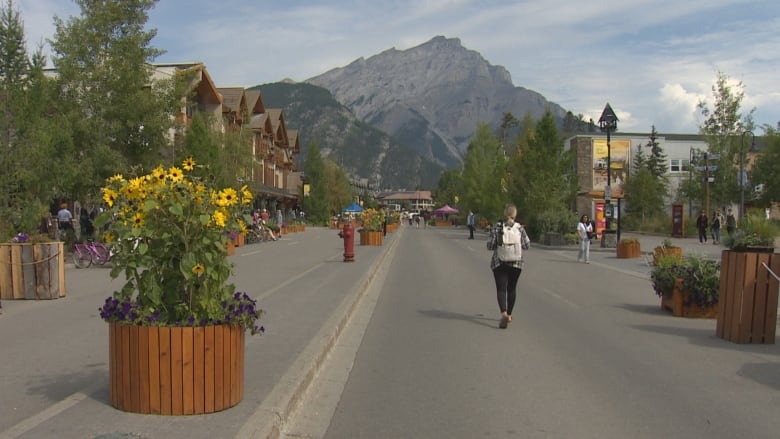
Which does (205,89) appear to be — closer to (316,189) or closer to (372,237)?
(372,237)

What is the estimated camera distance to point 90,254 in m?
20.1

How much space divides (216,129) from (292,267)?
24.6m

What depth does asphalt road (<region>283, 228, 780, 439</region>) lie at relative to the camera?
545 centimetres

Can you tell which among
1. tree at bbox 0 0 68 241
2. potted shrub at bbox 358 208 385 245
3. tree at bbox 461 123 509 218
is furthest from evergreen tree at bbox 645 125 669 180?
tree at bbox 0 0 68 241

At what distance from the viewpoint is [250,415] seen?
5.03 metres

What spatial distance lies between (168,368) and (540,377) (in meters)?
3.71

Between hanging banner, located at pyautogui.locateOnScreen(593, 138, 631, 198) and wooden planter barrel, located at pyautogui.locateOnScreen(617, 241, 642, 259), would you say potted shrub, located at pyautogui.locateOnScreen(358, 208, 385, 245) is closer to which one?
wooden planter barrel, located at pyautogui.locateOnScreen(617, 241, 642, 259)

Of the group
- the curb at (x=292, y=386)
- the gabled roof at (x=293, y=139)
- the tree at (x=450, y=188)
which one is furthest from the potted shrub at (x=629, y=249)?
the tree at (x=450, y=188)

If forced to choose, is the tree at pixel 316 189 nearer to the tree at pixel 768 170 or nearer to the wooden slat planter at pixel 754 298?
the tree at pixel 768 170

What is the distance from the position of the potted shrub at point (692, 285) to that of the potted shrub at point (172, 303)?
8.19m

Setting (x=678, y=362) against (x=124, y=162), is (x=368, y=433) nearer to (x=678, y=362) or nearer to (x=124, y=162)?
(x=678, y=362)

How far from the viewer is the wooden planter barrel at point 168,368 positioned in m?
4.91

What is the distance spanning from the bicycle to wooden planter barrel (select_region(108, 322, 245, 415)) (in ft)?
53.1

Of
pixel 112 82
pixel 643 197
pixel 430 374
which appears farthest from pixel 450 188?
pixel 430 374
